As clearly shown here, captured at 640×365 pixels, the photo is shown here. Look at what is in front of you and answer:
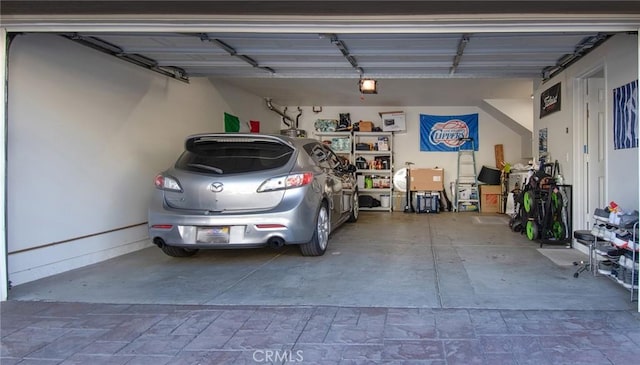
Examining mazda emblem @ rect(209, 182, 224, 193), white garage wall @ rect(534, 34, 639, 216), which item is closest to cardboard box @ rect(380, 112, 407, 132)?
white garage wall @ rect(534, 34, 639, 216)

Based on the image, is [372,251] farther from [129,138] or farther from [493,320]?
[129,138]

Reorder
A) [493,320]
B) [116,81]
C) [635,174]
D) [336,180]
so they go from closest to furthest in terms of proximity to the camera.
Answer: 1. [493,320]
2. [635,174]
3. [116,81]
4. [336,180]

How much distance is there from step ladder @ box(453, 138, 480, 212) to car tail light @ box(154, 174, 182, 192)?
791cm

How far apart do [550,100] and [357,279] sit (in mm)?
4242

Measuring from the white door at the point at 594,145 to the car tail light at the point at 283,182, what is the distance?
11.8ft

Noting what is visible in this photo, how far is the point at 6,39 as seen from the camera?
3.47 m

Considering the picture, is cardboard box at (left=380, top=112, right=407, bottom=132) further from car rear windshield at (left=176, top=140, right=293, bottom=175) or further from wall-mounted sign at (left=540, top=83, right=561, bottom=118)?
car rear windshield at (left=176, top=140, right=293, bottom=175)

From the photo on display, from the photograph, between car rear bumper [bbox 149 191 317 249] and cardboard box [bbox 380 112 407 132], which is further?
cardboard box [bbox 380 112 407 132]

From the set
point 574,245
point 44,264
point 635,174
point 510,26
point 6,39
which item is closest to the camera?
point 510,26

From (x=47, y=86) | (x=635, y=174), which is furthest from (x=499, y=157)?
(x=47, y=86)

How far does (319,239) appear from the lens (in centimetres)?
500

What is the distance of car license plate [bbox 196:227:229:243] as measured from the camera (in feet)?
13.8

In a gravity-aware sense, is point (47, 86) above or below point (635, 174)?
above

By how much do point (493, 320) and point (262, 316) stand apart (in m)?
1.62
